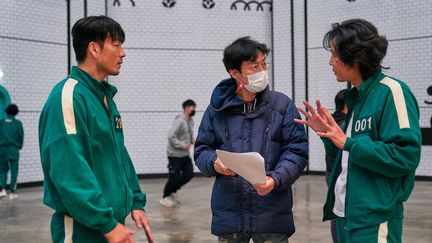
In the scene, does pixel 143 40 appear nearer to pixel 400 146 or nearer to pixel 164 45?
pixel 164 45

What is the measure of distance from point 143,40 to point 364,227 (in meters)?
10.4

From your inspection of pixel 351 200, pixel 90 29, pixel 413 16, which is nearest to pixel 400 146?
pixel 351 200

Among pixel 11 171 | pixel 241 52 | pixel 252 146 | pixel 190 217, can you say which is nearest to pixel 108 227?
pixel 252 146

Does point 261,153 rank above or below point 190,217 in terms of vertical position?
above

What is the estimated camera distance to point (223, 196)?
9.03 ft

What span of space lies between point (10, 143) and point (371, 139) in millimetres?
8358

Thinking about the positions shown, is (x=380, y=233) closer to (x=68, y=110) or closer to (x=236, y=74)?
(x=236, y=74)

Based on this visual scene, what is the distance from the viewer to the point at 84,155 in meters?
1.98

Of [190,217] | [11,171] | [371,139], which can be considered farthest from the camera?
[11,171]

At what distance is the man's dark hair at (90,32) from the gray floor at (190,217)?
12.7 ft

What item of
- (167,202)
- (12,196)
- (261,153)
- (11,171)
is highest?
(261,153)

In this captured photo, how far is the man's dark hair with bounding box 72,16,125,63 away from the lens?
2.15 metres

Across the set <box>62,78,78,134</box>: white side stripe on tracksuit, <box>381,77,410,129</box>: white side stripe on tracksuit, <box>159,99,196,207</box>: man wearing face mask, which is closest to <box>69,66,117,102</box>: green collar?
<box>62,78,78,134</box>: white side stripe on tracksuit

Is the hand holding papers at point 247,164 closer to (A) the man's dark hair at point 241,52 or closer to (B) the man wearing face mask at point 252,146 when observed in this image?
(B) the man wearing face mask at point 252,146
